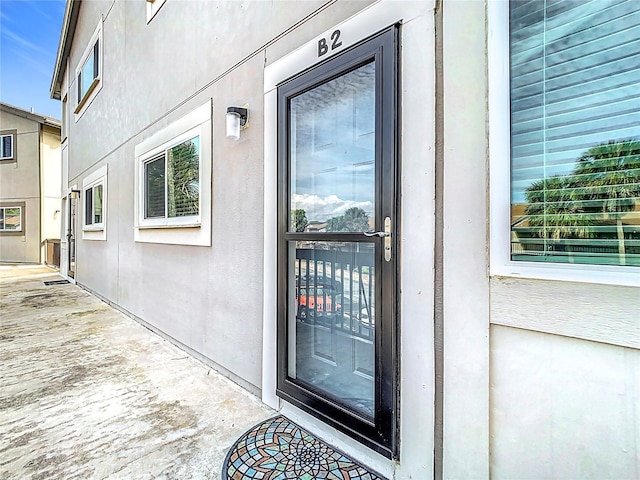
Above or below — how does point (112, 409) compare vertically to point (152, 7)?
below

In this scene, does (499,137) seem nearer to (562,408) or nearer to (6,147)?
(562,408)

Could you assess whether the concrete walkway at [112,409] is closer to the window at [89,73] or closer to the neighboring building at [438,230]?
the neighboring building at [438,230]

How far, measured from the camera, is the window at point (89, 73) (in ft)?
22.5

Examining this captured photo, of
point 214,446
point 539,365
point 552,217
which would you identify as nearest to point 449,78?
point 552,217

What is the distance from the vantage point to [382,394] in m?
1.73

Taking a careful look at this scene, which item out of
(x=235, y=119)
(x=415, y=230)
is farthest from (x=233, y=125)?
(x=415, y=230)

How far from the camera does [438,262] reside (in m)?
1.56

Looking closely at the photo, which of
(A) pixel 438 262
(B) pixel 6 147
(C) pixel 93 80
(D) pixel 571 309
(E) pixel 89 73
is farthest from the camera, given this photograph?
(B) pixel 6 147

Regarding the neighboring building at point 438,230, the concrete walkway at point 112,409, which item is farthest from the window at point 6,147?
the neighboring building at point 438,230

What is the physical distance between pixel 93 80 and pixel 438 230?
27.4 feet

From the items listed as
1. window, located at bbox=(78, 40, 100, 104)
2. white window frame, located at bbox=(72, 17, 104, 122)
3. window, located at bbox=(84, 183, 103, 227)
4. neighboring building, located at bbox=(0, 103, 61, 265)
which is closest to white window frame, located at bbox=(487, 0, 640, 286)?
window, located at bbox=(84, 183, 103, 227)

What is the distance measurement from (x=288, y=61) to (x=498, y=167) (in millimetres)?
1625

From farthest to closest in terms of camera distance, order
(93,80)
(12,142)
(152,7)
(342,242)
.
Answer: (12,142)
(93,80)
(152,7)
(342,242)

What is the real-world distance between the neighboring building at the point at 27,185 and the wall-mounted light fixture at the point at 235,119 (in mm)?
15873
